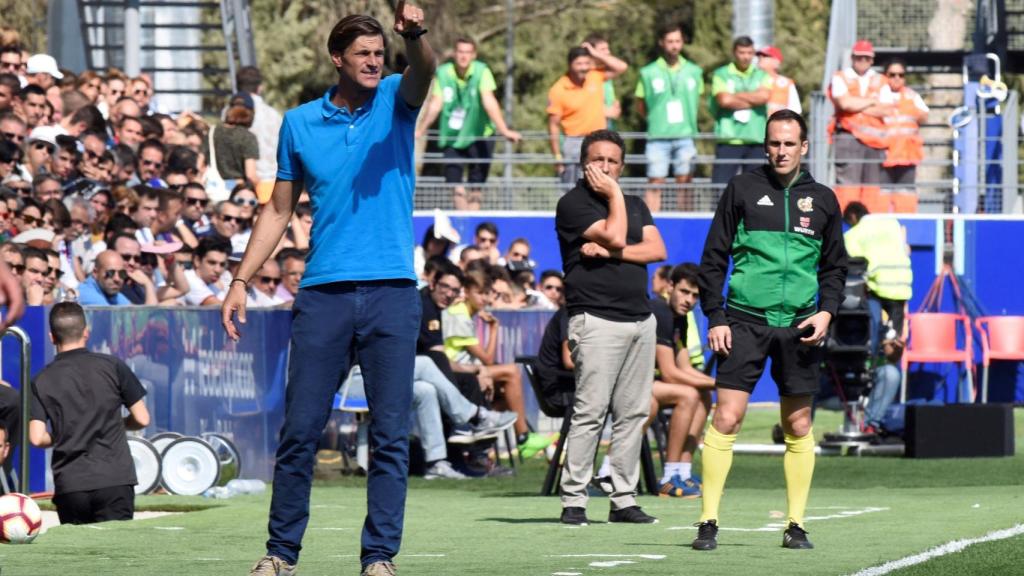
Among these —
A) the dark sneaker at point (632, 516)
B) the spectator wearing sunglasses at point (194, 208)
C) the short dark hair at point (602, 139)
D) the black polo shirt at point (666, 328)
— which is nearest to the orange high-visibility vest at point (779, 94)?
the spectator wearing sunglasses at point (194, 208)

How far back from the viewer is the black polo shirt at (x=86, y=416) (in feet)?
37.5

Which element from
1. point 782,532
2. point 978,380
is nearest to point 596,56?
point 978,380

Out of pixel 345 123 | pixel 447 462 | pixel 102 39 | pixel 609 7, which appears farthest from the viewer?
pixel 609 7

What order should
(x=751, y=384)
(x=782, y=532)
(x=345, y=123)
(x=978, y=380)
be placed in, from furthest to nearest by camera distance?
(x=978, y=380), (x=782, y=532), (x=751, y=384), (x=345, y=123)

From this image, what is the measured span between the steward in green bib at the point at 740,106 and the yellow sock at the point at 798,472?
13093 millimetres

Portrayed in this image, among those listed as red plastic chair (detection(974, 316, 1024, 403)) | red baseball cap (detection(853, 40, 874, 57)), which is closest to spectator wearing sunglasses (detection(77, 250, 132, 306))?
red baseball cap (detection(853, 40, 874, 57))

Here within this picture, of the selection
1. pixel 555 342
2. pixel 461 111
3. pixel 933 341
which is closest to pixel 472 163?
pixel 461 111

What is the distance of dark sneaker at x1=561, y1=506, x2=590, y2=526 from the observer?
35.8ft

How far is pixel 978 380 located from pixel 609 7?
26.6 meters

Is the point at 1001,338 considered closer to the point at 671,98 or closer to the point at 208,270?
the point at 671,98

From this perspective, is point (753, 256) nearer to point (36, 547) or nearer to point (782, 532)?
point (782, 532)

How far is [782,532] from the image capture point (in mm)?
10383

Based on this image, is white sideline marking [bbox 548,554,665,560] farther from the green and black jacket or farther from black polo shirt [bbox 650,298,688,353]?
black polo shirt [bbox 650,298,688,353]

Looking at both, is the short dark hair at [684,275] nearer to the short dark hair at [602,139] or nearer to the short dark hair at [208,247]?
the short dark hair at [602,139]
